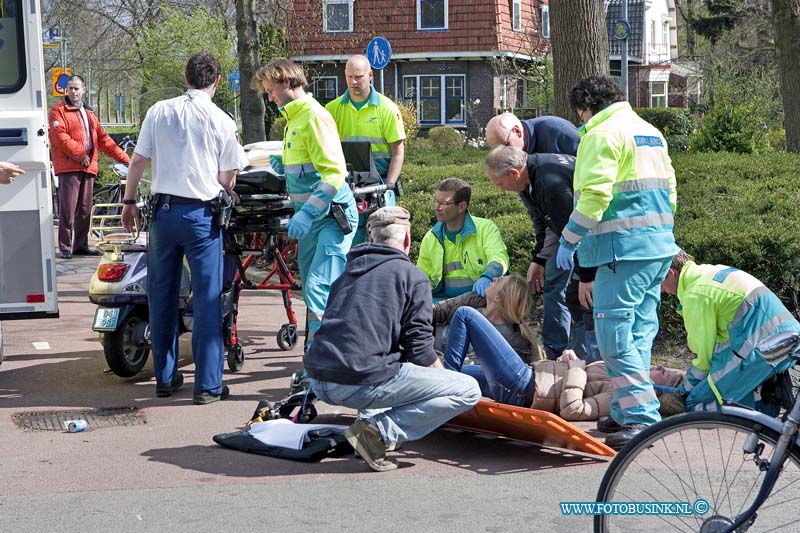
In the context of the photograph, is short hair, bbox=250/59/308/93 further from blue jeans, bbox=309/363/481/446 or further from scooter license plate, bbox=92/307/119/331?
blue jeans, bbox=309/363/481/446

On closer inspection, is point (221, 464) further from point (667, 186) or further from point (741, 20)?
point (741, 20)

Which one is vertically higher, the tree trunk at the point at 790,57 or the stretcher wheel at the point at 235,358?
the tree trunk at the point at 790,57

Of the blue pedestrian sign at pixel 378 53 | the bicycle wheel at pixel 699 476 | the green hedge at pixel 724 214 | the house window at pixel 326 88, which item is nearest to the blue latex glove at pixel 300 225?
the green hedge at pixel 724 214

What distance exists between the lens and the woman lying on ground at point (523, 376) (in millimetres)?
6383

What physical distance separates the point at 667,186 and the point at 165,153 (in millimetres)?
3112

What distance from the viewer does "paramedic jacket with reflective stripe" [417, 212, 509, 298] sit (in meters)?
7.55

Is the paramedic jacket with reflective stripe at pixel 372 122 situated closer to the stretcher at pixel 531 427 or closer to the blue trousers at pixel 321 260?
the blue trousers at pixel 321 260

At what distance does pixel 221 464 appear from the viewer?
589 cm

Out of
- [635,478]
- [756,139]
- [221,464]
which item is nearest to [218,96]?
[756,139]

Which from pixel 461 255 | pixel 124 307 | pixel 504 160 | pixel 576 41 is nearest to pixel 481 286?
pixel 461 255

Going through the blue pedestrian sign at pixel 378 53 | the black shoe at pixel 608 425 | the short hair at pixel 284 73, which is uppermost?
the blue pedestrian sign at pixel 378 53

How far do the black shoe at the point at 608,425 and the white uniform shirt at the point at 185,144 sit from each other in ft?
9.19

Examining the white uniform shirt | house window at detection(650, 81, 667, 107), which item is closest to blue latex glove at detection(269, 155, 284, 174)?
the white uniform shirt

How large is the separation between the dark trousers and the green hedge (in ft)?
13.3
